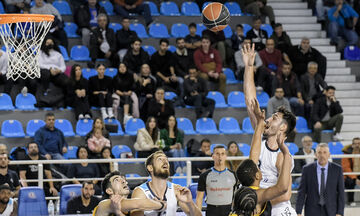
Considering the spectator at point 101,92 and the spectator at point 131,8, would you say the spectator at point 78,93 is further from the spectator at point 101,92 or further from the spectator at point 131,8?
the spectator at point 131,8

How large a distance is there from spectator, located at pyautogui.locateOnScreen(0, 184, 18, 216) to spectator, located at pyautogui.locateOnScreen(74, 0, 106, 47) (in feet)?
18.8

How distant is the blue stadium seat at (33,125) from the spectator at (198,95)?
2.96 m

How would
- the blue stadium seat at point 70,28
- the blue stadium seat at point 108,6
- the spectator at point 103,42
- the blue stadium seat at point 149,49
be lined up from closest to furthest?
the spectator at point 103,42, the blue stadium seat at point 70,28, the blue stadium seat at point 149,49, the blue stadium seat at point 108,6

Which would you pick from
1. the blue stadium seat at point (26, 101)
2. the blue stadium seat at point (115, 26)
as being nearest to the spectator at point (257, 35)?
the blue stadium seat at point (115, 26)

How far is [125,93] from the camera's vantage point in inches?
548

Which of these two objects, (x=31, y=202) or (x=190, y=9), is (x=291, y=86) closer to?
(x=190, y=9)

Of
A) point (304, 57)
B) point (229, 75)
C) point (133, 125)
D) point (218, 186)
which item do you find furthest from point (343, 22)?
point (218, 186)

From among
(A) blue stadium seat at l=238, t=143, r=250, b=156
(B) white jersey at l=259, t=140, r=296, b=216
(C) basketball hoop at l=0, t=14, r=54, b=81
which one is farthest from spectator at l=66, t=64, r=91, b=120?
Result: (B) white jersey at l=259, t=140, r=296, b=216

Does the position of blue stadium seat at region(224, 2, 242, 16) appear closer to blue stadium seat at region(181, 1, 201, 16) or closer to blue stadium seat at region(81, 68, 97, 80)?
blue stadium seat at region(181, 1, 201, 16)

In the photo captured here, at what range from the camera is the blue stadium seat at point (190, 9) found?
16.9 metres

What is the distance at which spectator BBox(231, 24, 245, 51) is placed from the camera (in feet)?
52.4

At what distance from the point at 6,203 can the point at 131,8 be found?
7.15m

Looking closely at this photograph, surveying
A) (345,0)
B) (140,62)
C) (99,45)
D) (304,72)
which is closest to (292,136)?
(304,72)

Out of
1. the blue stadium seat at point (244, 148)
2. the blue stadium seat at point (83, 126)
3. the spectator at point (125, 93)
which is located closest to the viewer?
the blue stadium seat at point (83, 126)
